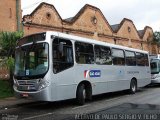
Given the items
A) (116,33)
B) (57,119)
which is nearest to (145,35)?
(116,33)

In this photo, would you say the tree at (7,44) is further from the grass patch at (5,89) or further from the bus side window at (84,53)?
the bus side window at (84,53)

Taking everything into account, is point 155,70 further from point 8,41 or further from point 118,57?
point 8,41

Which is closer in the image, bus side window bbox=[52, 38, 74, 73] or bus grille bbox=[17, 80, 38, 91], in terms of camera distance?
bus grille bbox=[17, 80, 38, 91]

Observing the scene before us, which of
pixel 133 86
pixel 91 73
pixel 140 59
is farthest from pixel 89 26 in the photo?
pixel 91 73

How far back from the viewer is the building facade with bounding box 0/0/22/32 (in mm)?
23234

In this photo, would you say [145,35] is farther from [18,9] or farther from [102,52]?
[102,52]

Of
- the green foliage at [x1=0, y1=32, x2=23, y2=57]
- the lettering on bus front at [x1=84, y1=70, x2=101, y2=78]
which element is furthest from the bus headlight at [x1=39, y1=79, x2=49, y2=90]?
the green foliage at [x1=0, y1=32, x2=23, y2=57]

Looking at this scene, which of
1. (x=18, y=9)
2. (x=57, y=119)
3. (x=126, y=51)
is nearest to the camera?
(x=57, y=119)

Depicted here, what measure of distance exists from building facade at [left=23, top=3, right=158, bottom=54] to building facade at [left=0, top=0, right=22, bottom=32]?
0.64 metres

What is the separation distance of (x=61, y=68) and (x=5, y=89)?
6.77 m

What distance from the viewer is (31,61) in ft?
44.0

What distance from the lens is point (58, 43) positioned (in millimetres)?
13492

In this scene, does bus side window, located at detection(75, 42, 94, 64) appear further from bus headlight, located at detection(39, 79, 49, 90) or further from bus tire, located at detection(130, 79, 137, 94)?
bus tire, located at detection(130, 79, 137, 94)

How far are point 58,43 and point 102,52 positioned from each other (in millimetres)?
3733
